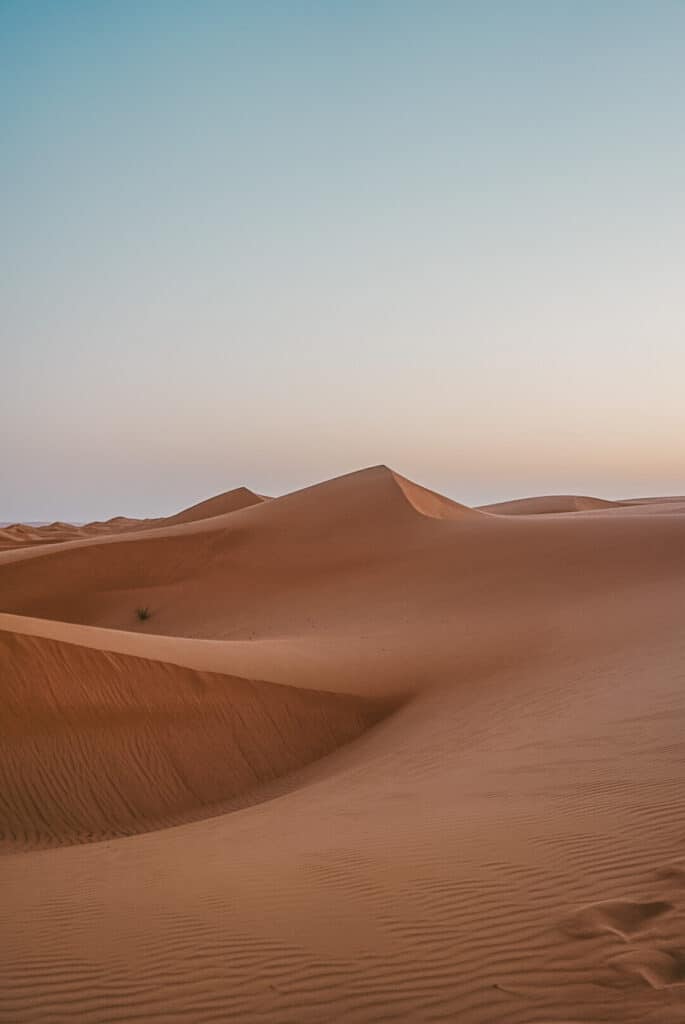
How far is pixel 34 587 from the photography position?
25.9 metres

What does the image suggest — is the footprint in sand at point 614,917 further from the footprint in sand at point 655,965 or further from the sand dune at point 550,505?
the sand dune at point 550,505

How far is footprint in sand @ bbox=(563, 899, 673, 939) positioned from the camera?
4.02 metres

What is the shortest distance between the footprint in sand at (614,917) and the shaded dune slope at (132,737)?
6.38 metres

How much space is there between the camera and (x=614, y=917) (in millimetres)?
4156

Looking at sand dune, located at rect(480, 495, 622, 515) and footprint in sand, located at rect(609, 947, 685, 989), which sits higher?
sand dune, located at rect(480, 495, 622, 515)

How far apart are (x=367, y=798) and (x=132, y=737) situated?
167 inches

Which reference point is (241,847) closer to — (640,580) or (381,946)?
(381,946)

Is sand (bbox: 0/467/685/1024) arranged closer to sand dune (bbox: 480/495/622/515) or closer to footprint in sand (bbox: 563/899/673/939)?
footprint in sand (bbox: 563/899/673/939)

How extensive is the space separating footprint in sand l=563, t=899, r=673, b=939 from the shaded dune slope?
6.38m

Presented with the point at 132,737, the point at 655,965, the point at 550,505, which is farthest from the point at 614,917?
the point at 550,505

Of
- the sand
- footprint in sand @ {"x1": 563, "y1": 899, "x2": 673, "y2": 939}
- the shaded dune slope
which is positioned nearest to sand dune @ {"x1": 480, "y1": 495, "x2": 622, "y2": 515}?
the sand

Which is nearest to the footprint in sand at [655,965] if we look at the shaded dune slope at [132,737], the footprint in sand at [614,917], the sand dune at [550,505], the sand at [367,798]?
the sand at [367,798]

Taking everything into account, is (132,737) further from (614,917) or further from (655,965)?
(655,965)

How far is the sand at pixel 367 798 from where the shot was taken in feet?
12.7
